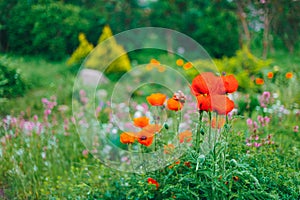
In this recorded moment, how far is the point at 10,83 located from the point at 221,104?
3721 millimetres

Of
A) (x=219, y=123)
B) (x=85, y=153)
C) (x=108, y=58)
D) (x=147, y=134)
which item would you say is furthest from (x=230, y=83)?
(x=108, y=58)

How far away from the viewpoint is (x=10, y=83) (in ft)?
15.5

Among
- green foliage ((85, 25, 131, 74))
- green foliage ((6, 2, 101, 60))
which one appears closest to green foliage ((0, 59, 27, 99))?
green foliage ((6, 2, 101, 60))

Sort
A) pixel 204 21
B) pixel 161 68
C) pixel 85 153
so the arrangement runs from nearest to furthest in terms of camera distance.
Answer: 1. pixel 85 153
2. pixel 161 68
3. pixel 204 21

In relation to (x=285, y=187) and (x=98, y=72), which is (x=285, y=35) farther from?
(x=285, y=187)

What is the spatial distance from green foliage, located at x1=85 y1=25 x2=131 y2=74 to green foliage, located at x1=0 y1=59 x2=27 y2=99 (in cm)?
154

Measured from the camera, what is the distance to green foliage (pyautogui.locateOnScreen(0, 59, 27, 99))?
444 cm

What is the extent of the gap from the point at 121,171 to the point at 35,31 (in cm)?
384

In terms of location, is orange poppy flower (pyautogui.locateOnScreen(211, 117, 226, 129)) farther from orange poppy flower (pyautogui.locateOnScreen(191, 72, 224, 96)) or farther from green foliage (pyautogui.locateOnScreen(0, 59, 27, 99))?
green foliage (pyautogui.locateOnScreen(0, 59, 27, 99))

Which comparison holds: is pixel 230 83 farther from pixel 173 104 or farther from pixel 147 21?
pixel 147 21

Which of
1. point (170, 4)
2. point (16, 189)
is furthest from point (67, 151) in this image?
point (170, 4)

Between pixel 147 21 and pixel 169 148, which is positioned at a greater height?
pixel 147 21

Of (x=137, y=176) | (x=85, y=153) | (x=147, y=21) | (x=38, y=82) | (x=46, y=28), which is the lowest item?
(x=85, y=153)

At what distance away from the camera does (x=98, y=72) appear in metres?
5.99
